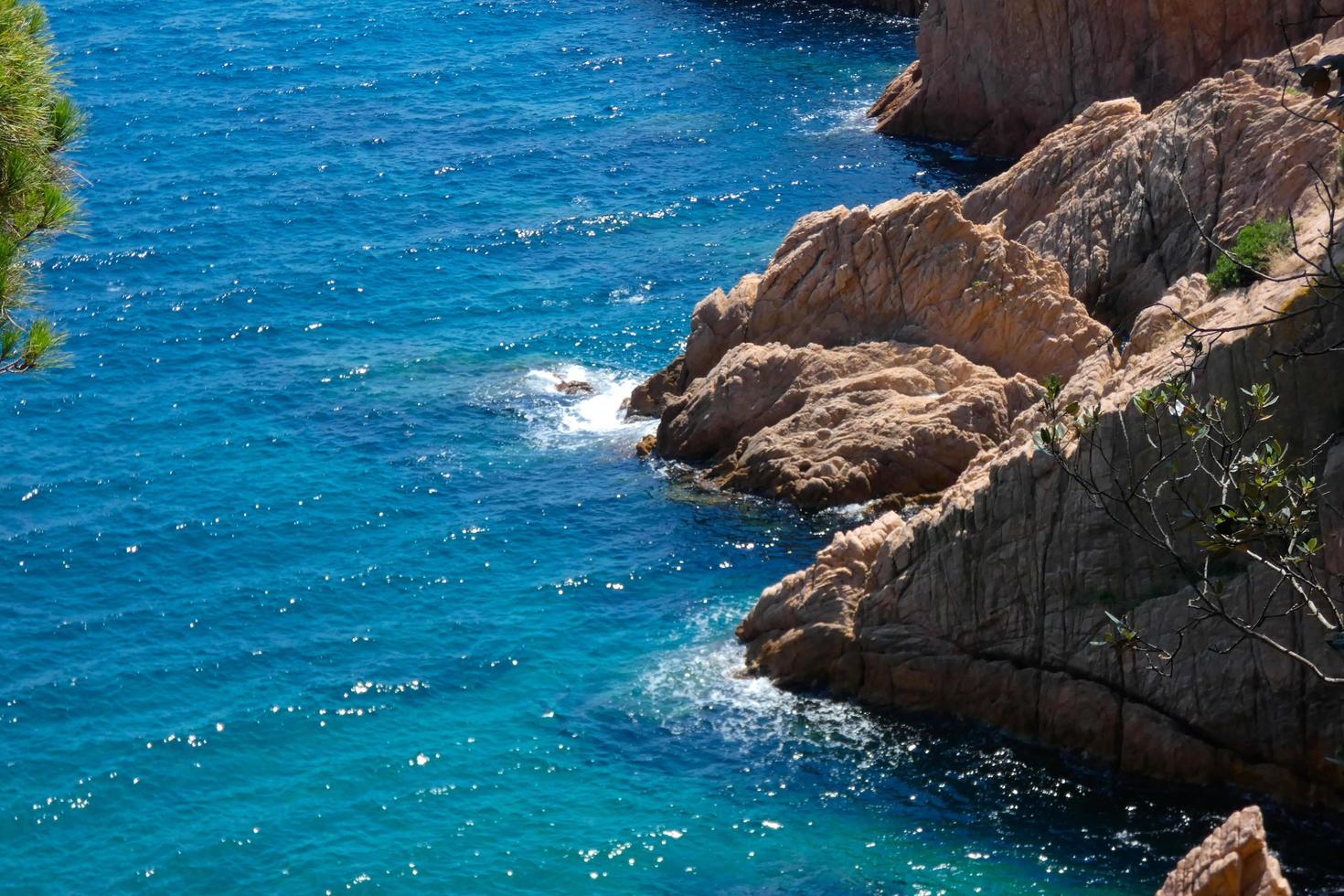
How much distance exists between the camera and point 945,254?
2255 inches

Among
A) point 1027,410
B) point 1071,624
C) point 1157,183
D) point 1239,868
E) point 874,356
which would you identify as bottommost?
point 1071,624

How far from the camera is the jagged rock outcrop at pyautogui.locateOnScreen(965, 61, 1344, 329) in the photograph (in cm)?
5162

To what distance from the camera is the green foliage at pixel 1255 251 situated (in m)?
39.6

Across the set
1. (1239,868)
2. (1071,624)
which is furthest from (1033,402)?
(1239,868)

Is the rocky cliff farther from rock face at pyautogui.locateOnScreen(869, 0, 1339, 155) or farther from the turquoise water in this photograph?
rock face at pyautogui.locateOnScreen(869, 0, 1339, 155)

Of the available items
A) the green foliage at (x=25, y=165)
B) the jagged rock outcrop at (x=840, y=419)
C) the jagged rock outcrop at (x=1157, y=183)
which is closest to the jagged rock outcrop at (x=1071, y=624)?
the jagged rock outcrop at (x=840, y=419)

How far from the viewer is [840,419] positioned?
182 ft

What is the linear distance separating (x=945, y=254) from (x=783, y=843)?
81.4ft

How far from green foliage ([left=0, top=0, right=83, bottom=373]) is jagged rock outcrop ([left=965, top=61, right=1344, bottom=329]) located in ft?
→ 109

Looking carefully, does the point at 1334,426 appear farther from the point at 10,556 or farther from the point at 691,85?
the point at 691,85

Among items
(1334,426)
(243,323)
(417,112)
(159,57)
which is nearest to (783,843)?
(1334,426)

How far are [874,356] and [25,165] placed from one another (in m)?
35.6

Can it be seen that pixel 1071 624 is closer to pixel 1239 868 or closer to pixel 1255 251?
pixel 1255 251

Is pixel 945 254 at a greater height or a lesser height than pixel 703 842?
greater
